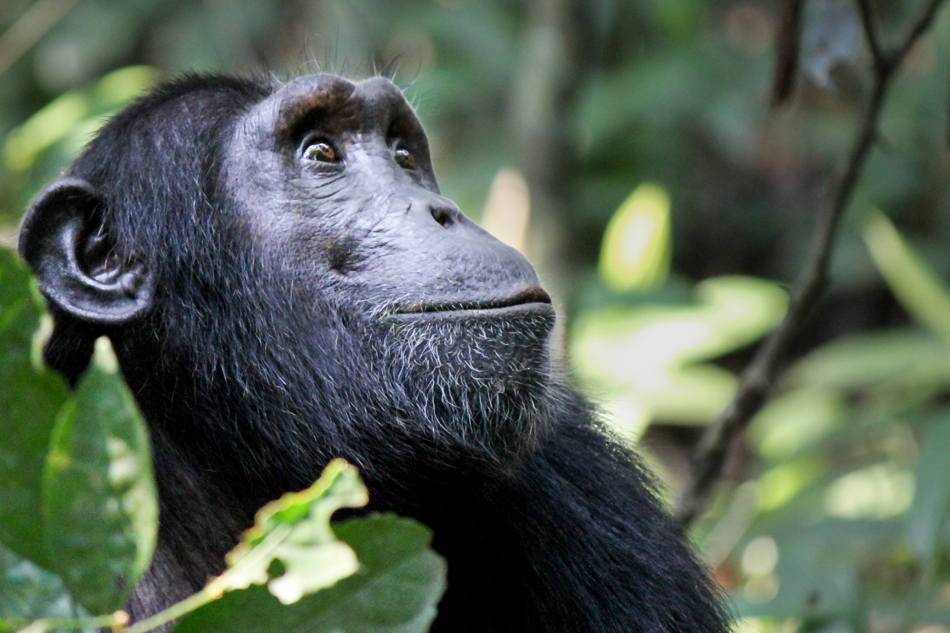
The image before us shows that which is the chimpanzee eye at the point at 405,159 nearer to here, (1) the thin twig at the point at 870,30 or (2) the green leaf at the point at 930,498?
(1) the thin twig at the point at 870,30

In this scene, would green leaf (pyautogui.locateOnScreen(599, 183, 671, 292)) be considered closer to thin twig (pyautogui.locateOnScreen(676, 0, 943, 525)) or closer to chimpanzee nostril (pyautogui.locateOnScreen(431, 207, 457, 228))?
thin twig (pyautogui.locateOnScreen(676, 0, 943, 525))

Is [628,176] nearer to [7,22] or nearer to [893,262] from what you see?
[893,262]

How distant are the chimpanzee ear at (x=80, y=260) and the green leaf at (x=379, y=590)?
117 centimetres

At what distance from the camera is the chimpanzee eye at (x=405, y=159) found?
8.50 feet

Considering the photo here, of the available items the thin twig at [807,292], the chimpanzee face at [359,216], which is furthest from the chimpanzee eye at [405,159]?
the thin twig at [807,292]

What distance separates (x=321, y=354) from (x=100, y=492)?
1161mm

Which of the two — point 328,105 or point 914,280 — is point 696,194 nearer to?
point 914,280

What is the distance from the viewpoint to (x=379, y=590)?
3.45 feet

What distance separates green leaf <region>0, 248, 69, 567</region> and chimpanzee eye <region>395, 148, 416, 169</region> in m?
1.62

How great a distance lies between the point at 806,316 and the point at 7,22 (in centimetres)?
658

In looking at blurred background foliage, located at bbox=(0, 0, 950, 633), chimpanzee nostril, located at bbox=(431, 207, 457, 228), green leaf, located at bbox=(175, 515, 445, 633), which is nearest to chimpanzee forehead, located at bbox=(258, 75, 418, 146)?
chimpanzee nostril, located at bbox=(431, 207, 457, 228)

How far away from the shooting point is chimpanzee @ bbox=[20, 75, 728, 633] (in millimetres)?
2023

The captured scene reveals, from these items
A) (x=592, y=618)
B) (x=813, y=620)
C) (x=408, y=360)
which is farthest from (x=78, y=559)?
(x=813, y=620)

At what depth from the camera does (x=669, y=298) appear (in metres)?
4.91
